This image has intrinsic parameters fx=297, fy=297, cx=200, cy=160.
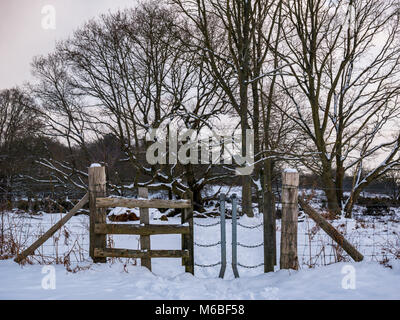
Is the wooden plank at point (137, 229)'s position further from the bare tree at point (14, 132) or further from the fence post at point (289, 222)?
the bare tree at point (14, 132)

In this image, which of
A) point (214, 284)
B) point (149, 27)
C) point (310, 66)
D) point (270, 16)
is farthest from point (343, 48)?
point (214, 284)

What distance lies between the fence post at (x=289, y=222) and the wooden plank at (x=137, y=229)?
165 centimetres

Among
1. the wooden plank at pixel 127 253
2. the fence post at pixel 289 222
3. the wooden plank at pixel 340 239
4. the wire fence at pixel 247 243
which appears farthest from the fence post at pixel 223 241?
the wooden plank at pixel 340 239

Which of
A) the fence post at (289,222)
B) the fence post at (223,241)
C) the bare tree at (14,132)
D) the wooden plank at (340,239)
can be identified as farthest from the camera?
the bare tree at (14,132)

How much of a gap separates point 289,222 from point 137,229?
97.8 inches

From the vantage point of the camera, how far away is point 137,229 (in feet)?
16.4

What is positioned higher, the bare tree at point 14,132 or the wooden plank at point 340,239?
the bare tree at point 14,132

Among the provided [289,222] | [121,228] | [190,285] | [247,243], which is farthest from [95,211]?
[247,243]

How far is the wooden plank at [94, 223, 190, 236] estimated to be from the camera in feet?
16.0

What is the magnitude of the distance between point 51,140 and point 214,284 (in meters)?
17.2

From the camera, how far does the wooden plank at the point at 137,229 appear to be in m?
4.89

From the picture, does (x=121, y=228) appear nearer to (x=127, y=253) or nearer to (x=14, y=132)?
(x=127, y=253)

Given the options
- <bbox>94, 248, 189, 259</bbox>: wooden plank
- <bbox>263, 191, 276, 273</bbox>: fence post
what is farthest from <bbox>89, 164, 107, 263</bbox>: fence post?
<bbox>263, 191, 276, 273</bbox>: fence post

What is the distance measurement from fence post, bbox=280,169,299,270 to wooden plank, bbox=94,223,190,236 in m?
1.65
